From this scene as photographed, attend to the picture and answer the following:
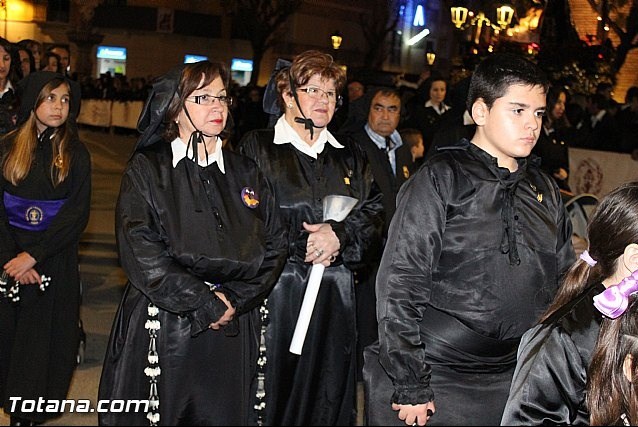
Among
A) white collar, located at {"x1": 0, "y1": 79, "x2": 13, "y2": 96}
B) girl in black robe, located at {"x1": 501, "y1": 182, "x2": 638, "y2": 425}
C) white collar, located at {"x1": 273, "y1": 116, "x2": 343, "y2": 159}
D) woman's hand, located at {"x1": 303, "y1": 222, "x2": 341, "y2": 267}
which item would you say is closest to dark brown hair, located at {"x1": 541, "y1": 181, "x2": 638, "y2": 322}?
girl in black robe, located at {"x1": 501, "y1": 182, "x2": 638, "y2": 425}

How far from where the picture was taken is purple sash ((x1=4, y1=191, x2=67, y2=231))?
16.5 feet

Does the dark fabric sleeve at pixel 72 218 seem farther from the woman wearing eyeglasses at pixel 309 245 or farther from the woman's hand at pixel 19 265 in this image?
the woman wearing eyeglasses at pixel 309 245

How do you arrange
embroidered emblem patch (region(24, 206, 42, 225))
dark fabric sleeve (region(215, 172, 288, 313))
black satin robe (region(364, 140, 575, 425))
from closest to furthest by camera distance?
black satin robe (region(364, 140, 575, 425))
dark fabric sleeve (region(215, 172, 288, 313))
embroidered emblem patch (region(24, 206, 42, 225))

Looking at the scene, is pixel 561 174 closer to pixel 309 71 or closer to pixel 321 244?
pixel 309 71

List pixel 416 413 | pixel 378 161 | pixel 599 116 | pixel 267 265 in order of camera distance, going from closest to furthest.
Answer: pixel 416 413, pixel 267 265, pixel 378 161, pixel 599 116

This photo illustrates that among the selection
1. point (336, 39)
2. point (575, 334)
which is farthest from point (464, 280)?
point (336, 39)

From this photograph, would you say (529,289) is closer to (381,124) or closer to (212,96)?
(212,96)

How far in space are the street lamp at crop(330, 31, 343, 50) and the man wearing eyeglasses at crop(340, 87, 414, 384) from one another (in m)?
3.40

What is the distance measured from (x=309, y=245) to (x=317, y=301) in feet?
1.13

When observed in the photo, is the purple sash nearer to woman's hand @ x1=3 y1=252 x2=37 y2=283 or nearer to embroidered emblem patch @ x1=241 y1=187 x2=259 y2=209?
woman's hand @ x1=3 y1=252 x2=37 y2=283

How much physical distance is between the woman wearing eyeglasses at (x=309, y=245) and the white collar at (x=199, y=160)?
639 millimetres

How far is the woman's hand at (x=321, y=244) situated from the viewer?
470cm

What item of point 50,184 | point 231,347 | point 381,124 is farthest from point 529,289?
point 381,124

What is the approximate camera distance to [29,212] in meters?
5.07
